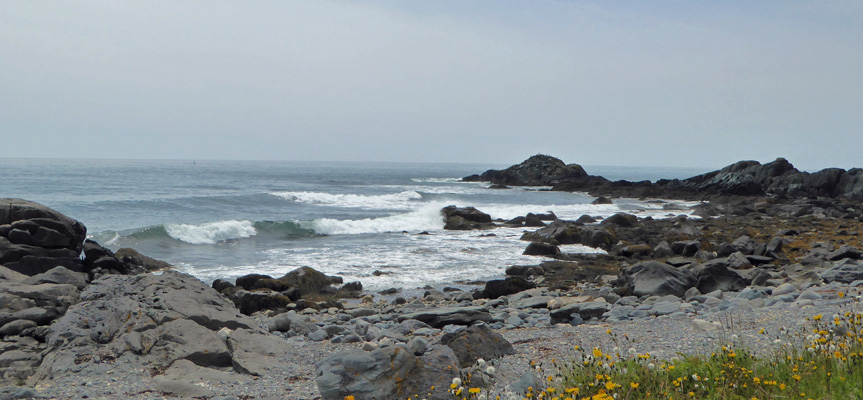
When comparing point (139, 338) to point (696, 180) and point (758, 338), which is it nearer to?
point (758, 338)

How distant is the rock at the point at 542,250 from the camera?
64.7 ft

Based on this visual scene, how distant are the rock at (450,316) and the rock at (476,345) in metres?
2.58

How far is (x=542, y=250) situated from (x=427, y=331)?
11475 millimetres

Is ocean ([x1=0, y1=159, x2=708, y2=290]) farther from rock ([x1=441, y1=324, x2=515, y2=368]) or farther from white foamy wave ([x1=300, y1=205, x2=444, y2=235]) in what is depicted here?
rock ([x1=441, y1=324, x2=515, y2=368])

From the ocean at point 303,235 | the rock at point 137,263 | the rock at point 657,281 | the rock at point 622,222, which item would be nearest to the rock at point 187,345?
the ocean at point 303,235

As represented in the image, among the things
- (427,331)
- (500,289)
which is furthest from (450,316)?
(500,289)

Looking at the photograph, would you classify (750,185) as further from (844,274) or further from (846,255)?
(844,274)

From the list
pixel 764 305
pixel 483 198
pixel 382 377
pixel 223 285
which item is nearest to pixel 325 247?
pixel 223 285

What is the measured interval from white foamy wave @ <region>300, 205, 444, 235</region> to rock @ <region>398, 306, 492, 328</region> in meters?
18.5

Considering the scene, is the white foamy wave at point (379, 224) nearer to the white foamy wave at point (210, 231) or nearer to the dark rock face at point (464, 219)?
the dark rock face at point (464, 219)

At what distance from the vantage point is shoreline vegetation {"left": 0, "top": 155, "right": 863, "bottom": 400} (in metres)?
4.63

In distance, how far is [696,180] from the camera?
55.3 m

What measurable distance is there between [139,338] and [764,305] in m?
8.82

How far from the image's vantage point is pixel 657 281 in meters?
12.1
